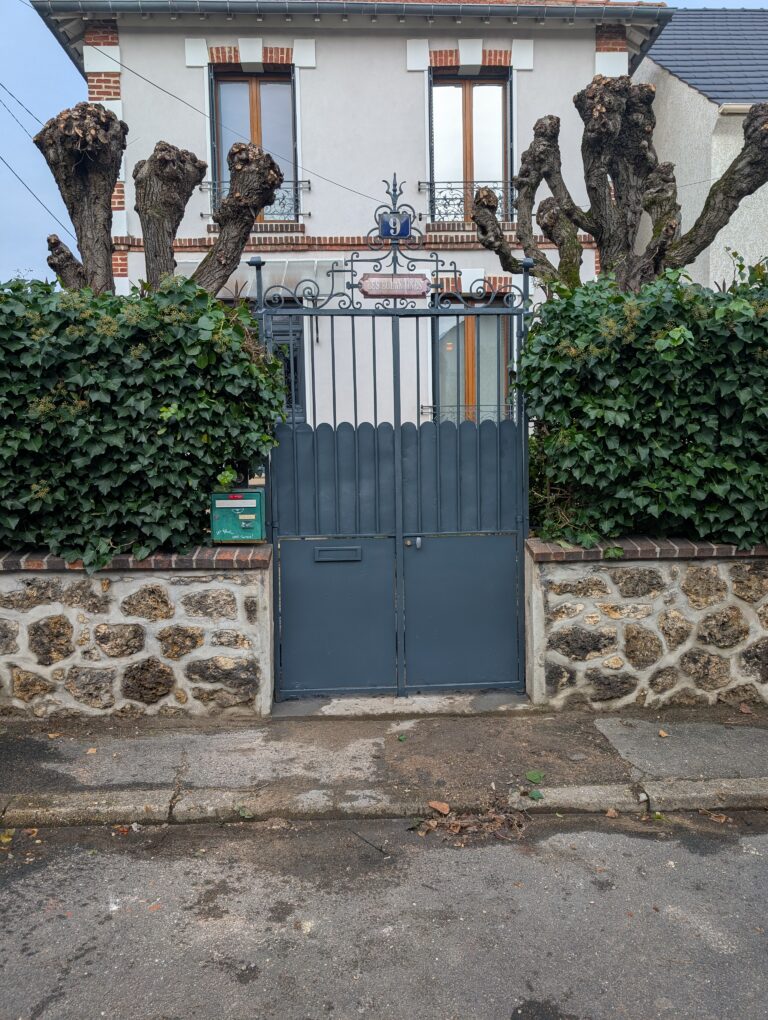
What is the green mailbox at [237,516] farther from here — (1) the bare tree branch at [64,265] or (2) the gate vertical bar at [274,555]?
(1) the bare tree branch at [64,265]

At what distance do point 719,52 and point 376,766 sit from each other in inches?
575

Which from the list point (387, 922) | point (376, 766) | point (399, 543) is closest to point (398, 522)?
point (399, 543)

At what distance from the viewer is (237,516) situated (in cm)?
554

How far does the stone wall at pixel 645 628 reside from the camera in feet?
18.5

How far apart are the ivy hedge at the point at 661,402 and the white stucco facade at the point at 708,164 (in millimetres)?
7636

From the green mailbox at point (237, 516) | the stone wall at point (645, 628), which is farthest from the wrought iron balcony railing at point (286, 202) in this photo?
the stone wall at point (645, 628)

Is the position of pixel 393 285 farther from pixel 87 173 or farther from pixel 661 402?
pixel 87 173

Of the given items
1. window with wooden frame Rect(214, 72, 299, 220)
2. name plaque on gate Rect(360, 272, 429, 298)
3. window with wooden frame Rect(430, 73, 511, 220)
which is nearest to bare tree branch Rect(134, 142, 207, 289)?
name plaque on gate Rect(360, 272, 429, 298)

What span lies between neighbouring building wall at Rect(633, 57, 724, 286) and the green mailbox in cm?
927

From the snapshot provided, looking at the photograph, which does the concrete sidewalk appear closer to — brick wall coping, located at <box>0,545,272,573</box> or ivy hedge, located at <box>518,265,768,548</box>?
brick wall coping, located at <box>0,545,272,573</box>

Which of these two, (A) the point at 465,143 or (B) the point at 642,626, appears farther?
(A) the point at 465,143

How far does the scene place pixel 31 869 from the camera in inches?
155

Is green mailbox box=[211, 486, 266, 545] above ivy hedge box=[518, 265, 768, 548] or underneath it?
underneath

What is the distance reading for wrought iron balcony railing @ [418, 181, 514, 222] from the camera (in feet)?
42.1
